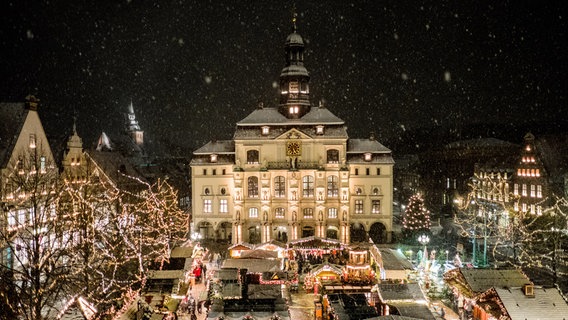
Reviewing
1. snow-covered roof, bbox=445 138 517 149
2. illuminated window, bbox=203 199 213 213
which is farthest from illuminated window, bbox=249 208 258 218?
snow-covered roof, bbox=445 138 517 149

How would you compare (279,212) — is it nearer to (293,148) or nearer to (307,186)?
(307,186)

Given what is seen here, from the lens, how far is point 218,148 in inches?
2023

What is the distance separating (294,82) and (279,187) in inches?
495

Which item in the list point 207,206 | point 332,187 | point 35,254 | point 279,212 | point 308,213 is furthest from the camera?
point 207,206

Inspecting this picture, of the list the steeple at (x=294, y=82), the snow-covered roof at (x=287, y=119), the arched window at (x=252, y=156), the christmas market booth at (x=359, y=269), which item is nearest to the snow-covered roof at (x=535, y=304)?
the christmas market booth at (x=359, y=269)

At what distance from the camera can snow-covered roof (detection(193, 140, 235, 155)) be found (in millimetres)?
50828

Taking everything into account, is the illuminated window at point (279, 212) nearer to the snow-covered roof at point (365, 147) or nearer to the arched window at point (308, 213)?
the arched window at point (308, 213)

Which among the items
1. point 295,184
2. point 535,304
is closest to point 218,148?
point 295,184

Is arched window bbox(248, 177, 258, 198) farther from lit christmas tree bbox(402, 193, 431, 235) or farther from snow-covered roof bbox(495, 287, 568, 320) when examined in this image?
snow-covered roof bbox(495, 287, 568, 320)

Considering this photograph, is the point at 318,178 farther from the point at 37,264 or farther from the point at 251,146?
the point at 37,264

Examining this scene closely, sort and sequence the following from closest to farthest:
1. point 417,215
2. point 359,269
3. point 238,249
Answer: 1. point 359,269
2. point 238,249
3. point 417,215

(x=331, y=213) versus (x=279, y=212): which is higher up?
(x=279, y=212)

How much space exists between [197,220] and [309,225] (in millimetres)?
12508

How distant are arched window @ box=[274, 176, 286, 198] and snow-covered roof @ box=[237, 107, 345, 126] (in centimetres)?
604
